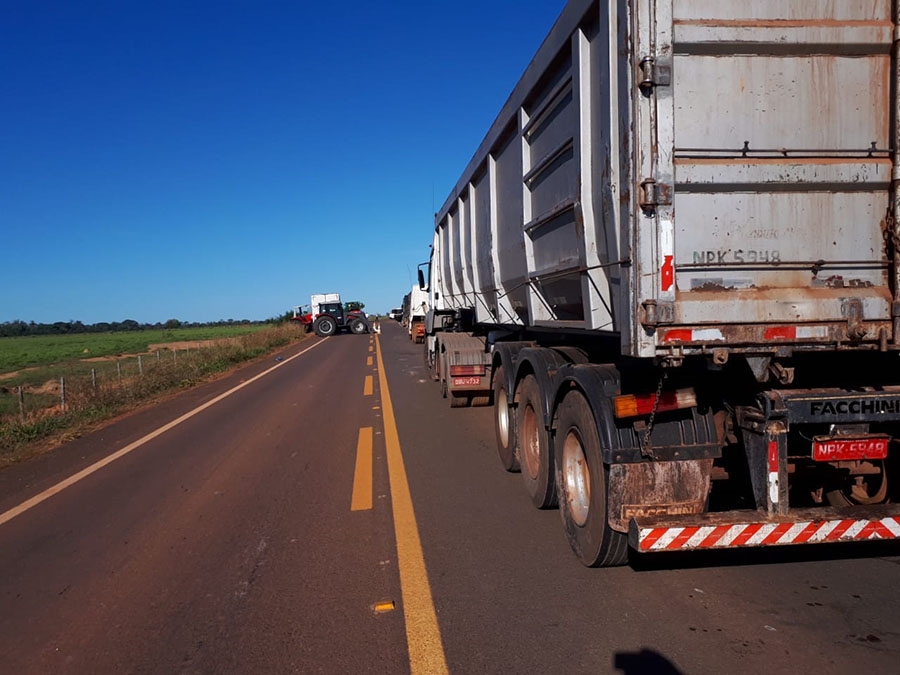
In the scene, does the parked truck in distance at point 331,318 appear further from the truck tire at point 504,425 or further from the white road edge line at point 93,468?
the truck tire at point 504,425

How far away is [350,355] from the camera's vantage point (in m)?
25.6

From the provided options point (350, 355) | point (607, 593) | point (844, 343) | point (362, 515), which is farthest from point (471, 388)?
point (350, 355)

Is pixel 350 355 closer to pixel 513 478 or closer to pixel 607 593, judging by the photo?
pixel 513 478

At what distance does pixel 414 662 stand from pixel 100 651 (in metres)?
1.69

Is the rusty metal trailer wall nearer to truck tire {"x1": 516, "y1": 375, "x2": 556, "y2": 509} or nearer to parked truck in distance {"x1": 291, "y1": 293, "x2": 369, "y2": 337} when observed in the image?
truck tire {"x1": 516, "y1": 375, "x2": 556, "y2": 509}

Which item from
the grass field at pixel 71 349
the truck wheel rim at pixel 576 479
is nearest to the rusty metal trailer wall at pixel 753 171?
the truck wheel rim at pixel 576 479

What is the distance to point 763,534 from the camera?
11.5 ft

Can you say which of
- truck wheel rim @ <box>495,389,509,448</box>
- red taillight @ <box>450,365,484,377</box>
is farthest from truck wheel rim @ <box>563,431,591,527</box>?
red taillight @ <box>450,365,484,377</box>

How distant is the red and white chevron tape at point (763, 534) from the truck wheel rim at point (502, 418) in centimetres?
325

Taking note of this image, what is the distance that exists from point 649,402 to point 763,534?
904mm

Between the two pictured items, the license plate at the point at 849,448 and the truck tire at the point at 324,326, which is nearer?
the license plate at the point at 849,448

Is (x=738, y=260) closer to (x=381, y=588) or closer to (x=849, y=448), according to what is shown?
(x=849, y=448)

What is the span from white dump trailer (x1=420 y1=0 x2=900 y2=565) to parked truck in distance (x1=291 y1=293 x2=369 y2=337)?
4305cm

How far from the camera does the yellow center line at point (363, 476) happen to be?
5.91 meters
